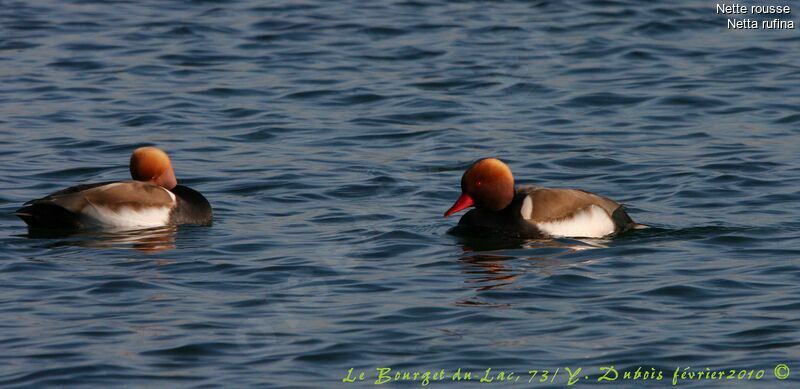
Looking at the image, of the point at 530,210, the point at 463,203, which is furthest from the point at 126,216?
the point at 530,210

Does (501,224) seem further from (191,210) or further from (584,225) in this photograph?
(191,210)

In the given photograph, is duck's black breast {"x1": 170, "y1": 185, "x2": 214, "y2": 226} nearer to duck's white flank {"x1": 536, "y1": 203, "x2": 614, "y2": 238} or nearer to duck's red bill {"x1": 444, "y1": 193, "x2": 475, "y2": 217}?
duck's red bill {"x1": 444, "y1": 193, "x2": 475, "y2": 217}

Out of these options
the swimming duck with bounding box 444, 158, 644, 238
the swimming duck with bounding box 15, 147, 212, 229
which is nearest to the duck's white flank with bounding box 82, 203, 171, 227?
the swimming duck with bounding box 15, 147, 212, 229

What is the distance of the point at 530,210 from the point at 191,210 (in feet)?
8.78

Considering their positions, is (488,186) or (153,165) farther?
(153,165)

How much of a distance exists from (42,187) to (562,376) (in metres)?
6.89

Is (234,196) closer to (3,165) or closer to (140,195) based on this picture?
(140,195)

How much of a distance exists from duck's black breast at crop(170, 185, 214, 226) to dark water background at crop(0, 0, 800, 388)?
0.43ft

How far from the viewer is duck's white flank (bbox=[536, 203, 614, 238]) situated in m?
11.4

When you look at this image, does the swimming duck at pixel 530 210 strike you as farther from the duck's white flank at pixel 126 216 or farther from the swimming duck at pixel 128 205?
the duck's white flank at pixel 126 216

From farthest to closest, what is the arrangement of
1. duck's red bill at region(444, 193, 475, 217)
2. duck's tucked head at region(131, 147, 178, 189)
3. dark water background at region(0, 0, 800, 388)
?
duck's tucked head at region(131, 147, 178, 189), duck's red bill at region(444, 193, 475, 217), dark water background at region(0, 0, 800, 388)

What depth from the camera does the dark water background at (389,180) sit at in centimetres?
864

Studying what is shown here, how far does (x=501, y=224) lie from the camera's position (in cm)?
1155

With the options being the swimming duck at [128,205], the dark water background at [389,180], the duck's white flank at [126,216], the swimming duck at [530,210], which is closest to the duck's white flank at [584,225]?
the swimming duck at [530,210]
